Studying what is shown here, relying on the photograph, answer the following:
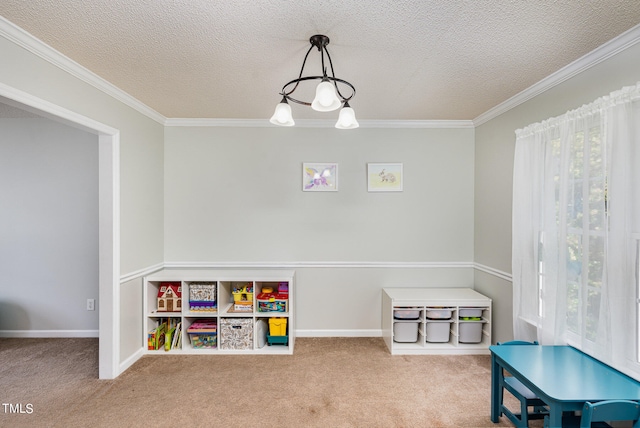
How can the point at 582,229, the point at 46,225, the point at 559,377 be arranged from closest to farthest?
the point at 559,377, the point at 582,229, the point at 46,225

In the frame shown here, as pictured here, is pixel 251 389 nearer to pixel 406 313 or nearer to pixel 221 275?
pixel 221 275

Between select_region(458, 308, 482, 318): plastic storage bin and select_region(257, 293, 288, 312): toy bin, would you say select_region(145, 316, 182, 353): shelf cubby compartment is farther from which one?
Answer: select_region(458, 308, 482, 318): plastic storage bin

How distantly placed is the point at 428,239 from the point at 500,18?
2293 mm

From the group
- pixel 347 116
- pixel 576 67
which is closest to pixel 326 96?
pixel 347 116

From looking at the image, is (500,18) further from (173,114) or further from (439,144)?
(173,114)

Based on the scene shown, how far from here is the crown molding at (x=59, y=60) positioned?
1.69 m

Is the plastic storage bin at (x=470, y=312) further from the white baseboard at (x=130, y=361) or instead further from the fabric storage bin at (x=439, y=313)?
the white baseboard at (x=130, y=361)

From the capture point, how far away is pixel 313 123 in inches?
131

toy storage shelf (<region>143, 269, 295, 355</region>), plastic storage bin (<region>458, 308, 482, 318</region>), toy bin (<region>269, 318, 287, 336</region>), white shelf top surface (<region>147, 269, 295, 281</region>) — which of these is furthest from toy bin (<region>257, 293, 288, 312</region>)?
plastic storage bin (<region>458, 308, 482, 318</region>)

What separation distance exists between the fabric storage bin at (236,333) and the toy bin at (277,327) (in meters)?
0.20

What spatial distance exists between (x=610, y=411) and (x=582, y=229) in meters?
1.03

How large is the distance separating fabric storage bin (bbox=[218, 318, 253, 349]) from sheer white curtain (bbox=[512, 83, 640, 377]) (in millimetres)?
2467

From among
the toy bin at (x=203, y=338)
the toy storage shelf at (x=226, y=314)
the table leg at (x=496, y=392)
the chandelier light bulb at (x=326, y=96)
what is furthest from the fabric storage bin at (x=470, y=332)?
the chandelier light bulb at (x=326, y=96)

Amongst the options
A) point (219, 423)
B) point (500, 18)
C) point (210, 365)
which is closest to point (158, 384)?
point (210, 365)
